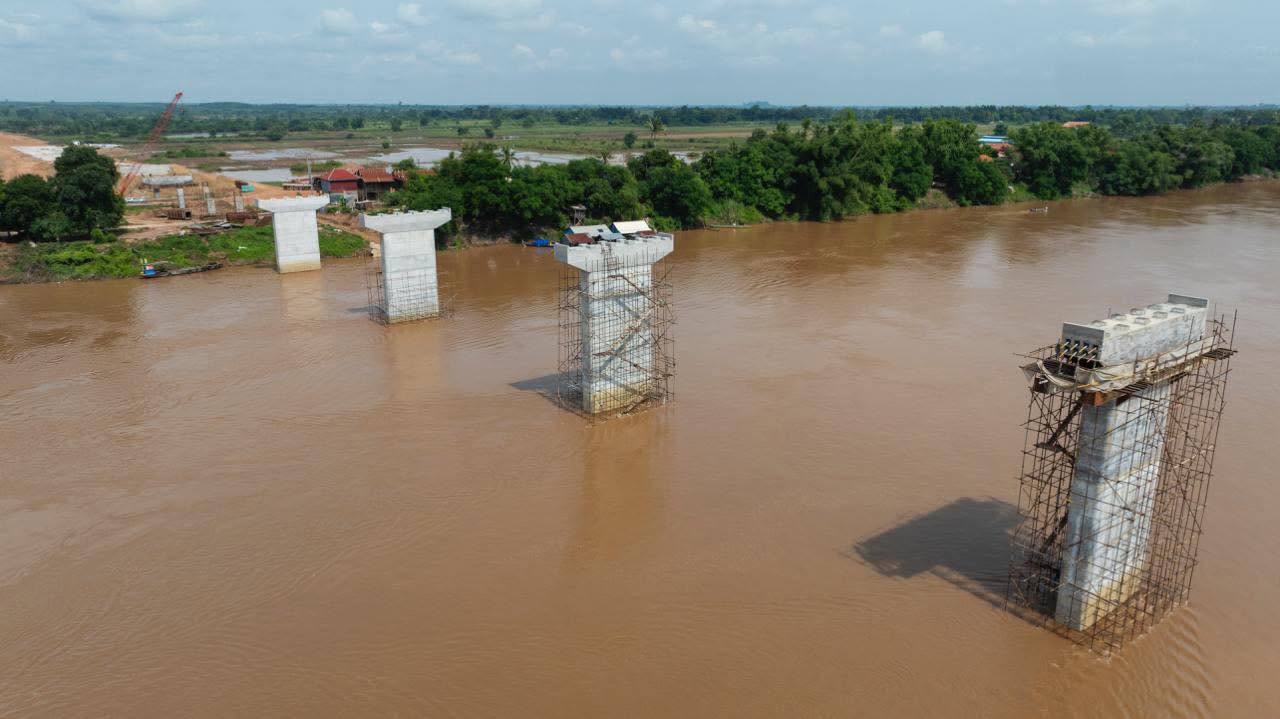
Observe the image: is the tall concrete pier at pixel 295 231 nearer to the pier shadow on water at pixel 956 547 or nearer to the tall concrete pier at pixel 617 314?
the tall concrete pier at pixel 617 314

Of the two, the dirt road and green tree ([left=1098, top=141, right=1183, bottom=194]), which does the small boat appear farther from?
green tree ([left=1098, top=141, right=1183, bottom=194])

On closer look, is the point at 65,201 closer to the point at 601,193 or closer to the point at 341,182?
the point at 341,182

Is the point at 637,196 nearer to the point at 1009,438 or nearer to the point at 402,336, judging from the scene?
the point at 402,336

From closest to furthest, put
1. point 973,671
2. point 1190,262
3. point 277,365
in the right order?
1. point 973,671
2. point 277,365
3. point 1190,262

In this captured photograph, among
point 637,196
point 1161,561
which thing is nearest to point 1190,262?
point 637,196

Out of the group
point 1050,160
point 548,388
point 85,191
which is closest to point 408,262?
point 548,388

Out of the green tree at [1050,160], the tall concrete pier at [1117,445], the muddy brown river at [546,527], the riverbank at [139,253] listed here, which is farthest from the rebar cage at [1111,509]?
the green tree at [1050,160]
